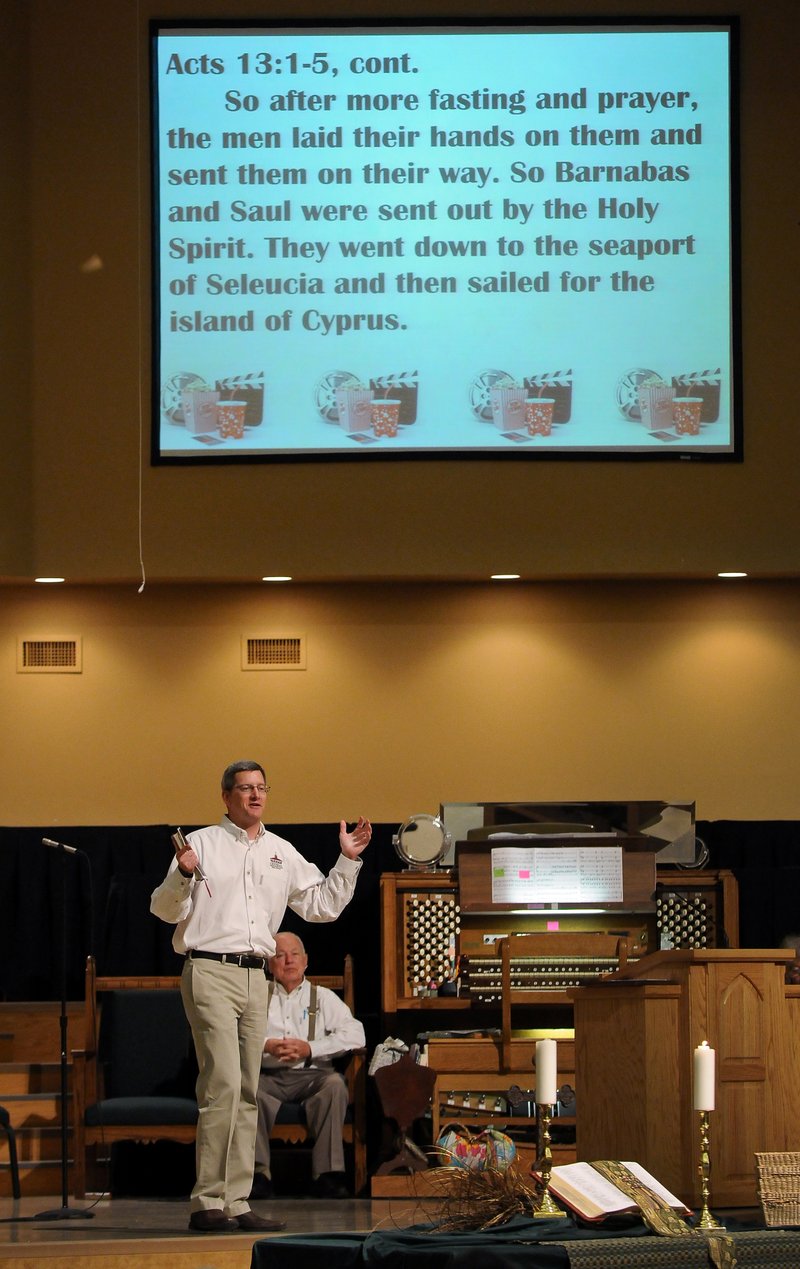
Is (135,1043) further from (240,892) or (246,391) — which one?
(246,391)

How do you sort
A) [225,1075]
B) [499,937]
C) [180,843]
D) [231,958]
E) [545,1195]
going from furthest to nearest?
[499,937]
[231,958]
[225,1075]
[180,843]
[545,1195]

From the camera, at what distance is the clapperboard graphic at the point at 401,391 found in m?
9.83

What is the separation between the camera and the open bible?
3980 millimetres

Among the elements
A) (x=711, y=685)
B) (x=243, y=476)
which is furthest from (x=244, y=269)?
(x=711, y=685)

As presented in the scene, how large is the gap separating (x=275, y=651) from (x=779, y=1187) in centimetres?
624

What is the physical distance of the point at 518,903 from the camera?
9148 millimetres

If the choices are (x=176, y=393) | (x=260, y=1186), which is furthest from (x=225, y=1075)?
(x=176, y=393)

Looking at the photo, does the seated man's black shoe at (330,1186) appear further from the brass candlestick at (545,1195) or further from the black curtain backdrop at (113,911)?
the brass candlestick at (545,1195)

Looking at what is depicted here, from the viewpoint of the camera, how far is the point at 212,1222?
6.75 meters

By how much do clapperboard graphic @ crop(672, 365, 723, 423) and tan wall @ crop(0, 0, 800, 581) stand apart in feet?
0.59

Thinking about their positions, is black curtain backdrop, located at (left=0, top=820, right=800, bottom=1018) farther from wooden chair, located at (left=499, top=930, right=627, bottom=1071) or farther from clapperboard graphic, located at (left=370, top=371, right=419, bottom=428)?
clapperboard graphic, located at (left=370, top=371, right=419, bottom=428)

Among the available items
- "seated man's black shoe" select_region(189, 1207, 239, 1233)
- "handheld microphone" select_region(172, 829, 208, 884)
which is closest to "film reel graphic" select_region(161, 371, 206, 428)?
"handheld microphone" select_region(172, 829, 208, 884)

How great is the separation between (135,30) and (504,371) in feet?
9.07

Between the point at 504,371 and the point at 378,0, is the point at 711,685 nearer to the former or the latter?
the point at 504,371
